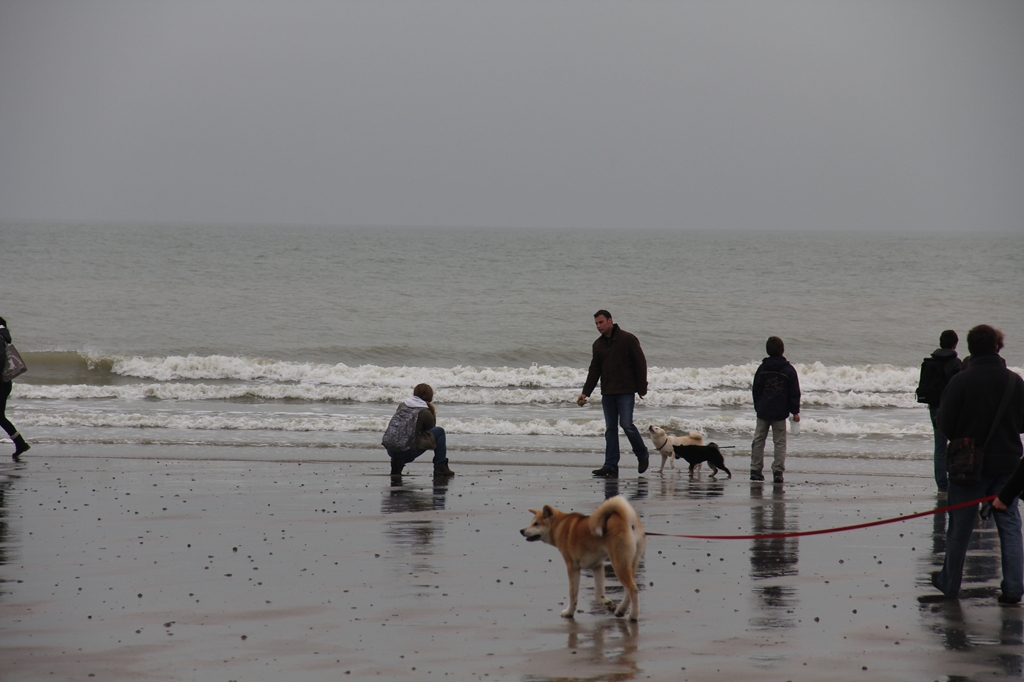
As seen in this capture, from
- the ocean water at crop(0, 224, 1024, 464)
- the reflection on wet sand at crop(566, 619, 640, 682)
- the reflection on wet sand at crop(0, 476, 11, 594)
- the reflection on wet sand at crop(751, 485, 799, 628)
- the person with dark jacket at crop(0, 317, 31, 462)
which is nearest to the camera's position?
the reflection on wet sand at crop(566, 619, 640, 682)

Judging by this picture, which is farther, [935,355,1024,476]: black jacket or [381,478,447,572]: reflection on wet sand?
[381,478,447,572]: reflection on wet sand

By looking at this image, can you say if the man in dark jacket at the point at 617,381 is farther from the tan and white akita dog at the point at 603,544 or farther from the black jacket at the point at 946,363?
the tan and white akita dog at the point at 603,544

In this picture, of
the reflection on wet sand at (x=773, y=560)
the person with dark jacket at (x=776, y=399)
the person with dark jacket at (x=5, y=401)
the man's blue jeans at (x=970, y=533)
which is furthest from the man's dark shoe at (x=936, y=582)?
the person with dark jacket at (x=5, y=401)

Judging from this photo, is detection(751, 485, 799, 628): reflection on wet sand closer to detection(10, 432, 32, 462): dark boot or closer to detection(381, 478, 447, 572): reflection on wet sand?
detection(381, 478, 447, 572): reflection on wet sand

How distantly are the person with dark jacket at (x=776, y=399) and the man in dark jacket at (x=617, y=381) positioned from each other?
1.38 metres

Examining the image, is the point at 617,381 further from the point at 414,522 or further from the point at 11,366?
the point at 11,366

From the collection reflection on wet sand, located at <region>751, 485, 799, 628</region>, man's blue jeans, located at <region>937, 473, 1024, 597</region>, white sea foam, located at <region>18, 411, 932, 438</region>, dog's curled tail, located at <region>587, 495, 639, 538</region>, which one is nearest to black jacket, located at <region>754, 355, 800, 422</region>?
reflection on wet sand, located at <region>751, 485, 799, 628</region>

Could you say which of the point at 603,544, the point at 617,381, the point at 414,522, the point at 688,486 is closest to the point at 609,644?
the point at 603,544

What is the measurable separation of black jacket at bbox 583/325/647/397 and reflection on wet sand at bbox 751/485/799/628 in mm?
1888

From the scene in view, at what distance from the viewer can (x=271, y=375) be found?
926 inches

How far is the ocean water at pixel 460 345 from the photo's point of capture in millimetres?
15484

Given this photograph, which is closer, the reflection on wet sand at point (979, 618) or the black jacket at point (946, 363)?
the reflection on wet sand at point (979, 618)

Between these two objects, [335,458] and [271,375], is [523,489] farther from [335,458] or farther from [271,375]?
[271,375]

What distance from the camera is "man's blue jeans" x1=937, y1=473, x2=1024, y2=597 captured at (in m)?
5.58
